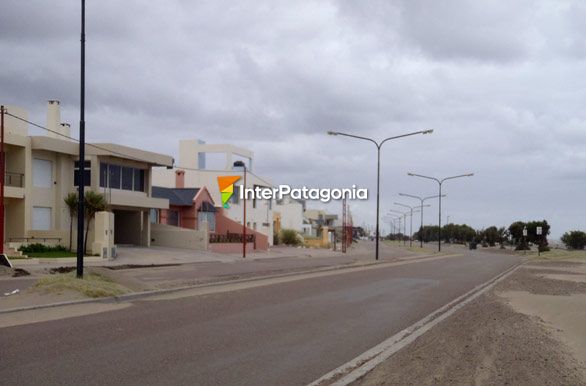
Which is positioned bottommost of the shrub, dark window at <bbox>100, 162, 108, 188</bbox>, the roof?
the shrub

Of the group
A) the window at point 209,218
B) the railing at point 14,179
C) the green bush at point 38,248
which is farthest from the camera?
the window at point 209,218

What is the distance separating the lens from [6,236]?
35.6 metres

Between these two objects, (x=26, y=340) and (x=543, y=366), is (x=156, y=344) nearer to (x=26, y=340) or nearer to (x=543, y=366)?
(x=26, y=340)

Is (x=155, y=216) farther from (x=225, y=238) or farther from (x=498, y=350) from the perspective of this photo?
(x=498, y=350)

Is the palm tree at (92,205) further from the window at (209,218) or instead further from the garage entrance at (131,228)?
the window at (209,218)

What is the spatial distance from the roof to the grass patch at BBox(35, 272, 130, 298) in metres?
35.2

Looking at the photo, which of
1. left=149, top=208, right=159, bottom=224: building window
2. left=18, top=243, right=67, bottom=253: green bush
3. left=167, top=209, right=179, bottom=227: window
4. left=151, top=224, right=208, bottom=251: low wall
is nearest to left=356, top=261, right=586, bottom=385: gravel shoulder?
left=18, top=243, right=67, bottom=253: green bush

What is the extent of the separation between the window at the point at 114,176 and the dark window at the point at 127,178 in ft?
1.73

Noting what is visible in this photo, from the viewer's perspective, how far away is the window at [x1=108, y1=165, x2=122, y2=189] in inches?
1682

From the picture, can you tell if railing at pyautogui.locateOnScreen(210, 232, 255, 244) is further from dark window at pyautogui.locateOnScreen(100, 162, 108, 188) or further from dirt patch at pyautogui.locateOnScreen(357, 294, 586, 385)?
dirt patch at pyautogui.locateOnScreen(357, 294, 586, 385)

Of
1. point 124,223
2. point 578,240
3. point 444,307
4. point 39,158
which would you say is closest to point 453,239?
point 578,240

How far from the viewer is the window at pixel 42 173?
122 feet

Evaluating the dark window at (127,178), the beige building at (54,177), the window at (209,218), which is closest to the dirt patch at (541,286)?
the beige building at (54,177)

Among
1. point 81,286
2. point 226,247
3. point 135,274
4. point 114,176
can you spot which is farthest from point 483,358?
point 226,247
